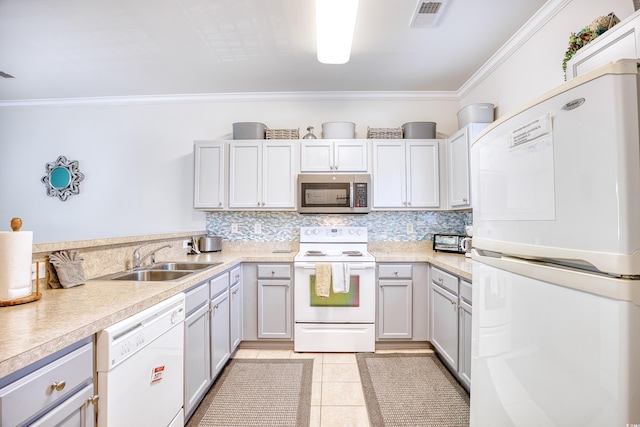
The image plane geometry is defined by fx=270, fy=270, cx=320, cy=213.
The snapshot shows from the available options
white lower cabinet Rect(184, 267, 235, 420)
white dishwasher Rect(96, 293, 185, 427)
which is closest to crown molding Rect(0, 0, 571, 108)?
white lower cabinet Rect(184, 267, 235, 420)

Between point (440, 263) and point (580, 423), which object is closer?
point (580, 423)

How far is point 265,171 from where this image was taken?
2.94m

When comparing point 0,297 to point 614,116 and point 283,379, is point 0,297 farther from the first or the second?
point 614,116

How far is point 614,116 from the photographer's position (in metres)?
0.64

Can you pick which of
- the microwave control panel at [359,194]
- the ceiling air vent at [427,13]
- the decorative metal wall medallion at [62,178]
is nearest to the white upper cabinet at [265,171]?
the microwave control panel at [359,194]

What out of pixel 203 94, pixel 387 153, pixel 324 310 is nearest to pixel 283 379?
pixel 324 310

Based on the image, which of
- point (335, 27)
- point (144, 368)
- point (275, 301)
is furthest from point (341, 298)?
point (335, 27)

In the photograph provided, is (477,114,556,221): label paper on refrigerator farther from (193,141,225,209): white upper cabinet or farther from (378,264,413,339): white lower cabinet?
(193,141,225,209): white upper cabinet

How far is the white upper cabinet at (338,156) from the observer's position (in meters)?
2.93

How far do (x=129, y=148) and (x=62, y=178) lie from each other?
36.8 inches

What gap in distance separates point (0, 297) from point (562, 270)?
1.96 meters

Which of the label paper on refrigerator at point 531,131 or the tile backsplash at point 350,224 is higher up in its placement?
the label paper on refrigerator at point 531,131

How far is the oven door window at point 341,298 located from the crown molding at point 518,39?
94.2 inches

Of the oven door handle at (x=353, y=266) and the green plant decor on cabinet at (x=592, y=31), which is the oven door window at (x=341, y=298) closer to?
the oven door handle at (x=353, y=266)
